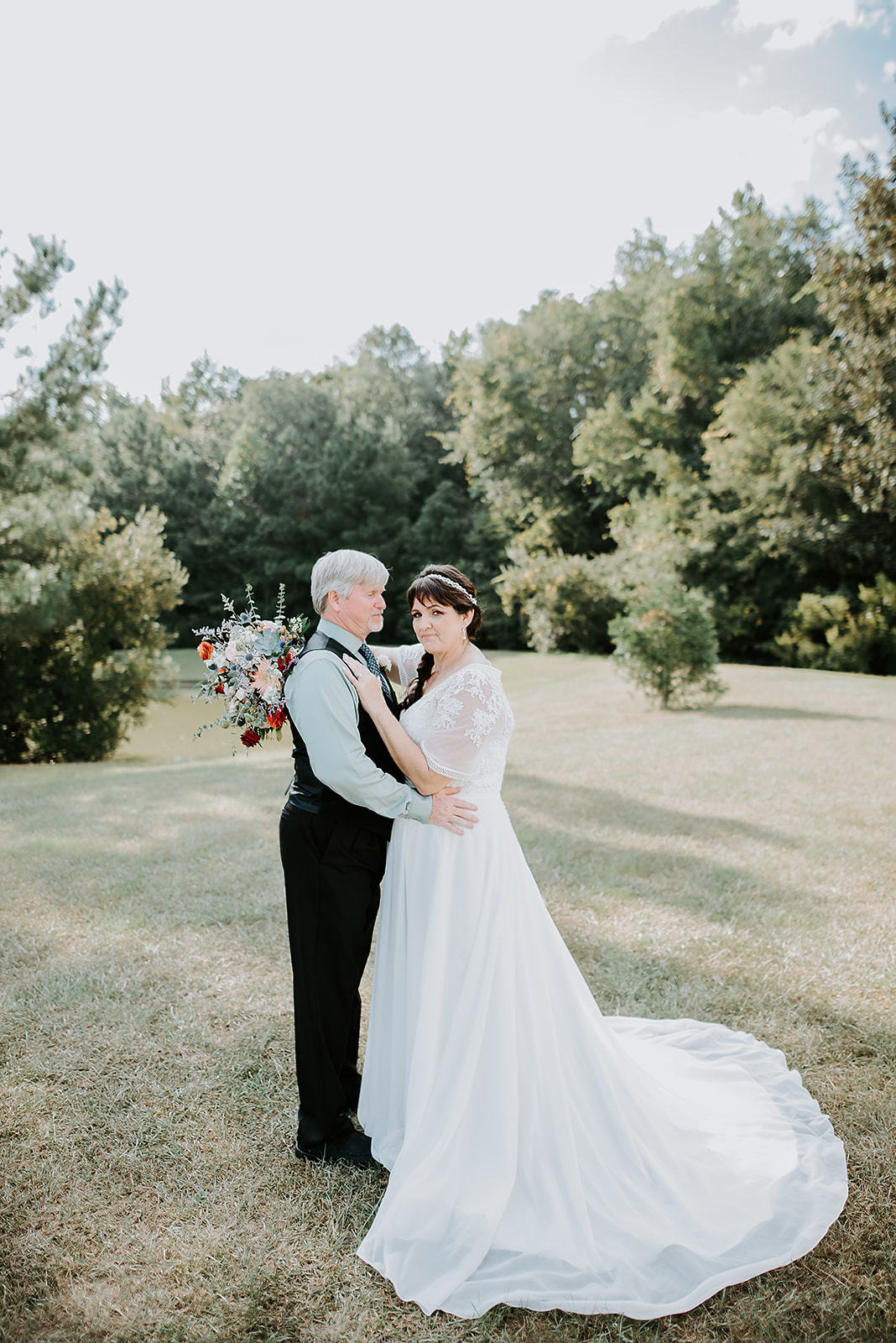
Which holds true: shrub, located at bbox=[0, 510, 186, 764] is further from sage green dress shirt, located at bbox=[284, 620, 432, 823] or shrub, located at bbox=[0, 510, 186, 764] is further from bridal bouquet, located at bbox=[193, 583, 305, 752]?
sage green dress shirt, located at bbox=[284, 620, 432, 823]

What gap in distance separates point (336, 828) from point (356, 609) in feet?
2.57

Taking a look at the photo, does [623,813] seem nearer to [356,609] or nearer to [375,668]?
[375,668]

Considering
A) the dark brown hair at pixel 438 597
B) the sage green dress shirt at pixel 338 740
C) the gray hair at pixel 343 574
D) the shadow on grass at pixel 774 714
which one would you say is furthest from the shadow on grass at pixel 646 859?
the shadow on grass at pixel 774 714

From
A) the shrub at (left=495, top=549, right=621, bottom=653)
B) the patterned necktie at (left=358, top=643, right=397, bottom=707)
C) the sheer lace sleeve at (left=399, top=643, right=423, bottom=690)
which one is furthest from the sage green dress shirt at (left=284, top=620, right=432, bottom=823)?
the shrub at (left=495, top=549, right=621, bottom=653)

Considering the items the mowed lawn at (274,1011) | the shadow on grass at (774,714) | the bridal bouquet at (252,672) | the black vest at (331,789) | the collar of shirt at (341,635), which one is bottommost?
the mowed lawn at (274,1011)

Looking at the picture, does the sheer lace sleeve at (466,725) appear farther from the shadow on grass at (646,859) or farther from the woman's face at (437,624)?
the shadow on grass at (646,859)

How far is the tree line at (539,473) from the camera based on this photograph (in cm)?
1397

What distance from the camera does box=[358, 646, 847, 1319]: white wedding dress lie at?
97.4 inches

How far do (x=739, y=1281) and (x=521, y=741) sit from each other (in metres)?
9.49

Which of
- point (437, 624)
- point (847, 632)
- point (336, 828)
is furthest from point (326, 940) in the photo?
point (847, 632)

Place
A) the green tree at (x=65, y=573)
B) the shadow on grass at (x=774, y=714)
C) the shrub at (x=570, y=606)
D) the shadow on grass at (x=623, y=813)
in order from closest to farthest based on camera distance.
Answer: the shadow on grass at (x=623, y=813), the green tree at (x=65, y=573), the shadow on grass at (x=774, y=714), the shrub at (x=570, y=606)

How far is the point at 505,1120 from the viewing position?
2.68m

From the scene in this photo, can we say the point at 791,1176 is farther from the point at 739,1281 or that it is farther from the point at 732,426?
the point at 732,426

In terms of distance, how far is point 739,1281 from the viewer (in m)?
2.45
